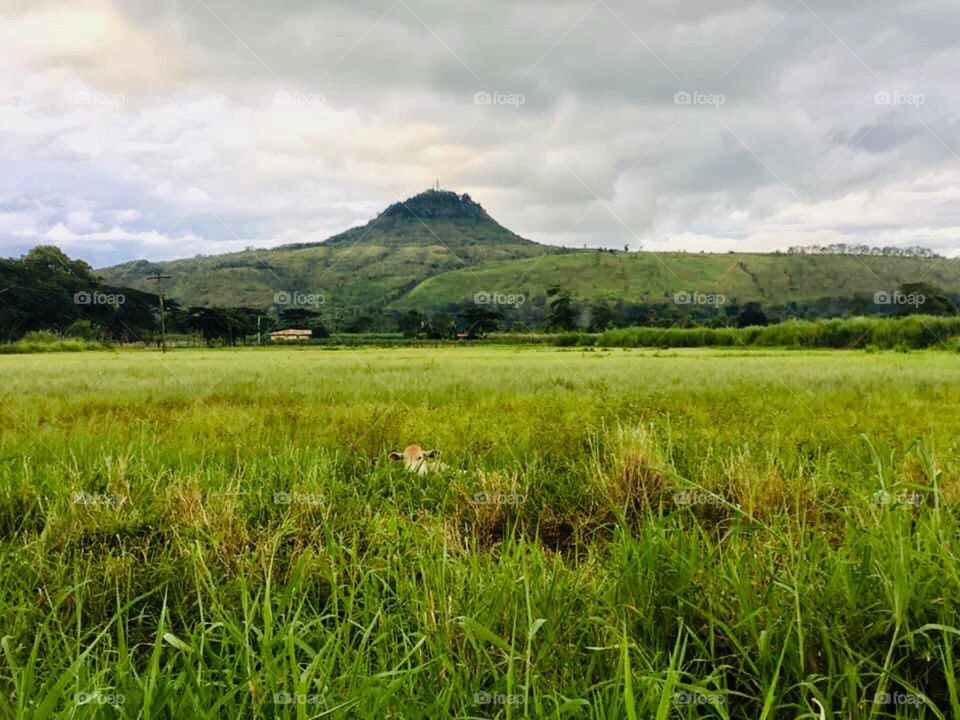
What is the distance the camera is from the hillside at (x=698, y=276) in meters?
128

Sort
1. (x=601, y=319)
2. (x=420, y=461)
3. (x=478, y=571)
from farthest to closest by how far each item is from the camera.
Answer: (x=601, y=319) → (x=420, y=461) → (x=478, y=571)

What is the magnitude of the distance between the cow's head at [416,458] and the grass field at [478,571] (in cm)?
14

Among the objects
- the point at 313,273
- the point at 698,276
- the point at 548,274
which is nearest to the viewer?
the point at 313,273

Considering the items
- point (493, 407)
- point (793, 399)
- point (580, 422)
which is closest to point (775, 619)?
point (580, 422)

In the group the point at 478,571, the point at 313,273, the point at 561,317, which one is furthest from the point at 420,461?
the point at 313,273

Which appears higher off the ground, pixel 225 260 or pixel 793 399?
pixel 225 260

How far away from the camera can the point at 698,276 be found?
15812 cm

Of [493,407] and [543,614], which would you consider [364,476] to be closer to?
[543,614]

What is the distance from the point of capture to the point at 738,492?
11.4ft

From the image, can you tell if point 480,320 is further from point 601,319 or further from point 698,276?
point 698,276

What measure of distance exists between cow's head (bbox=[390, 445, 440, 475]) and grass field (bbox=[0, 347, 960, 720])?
0.14 meters

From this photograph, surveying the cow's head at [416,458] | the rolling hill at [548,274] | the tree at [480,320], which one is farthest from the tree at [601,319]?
the rolling hill at [548,274]

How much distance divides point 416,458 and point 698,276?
166 meters

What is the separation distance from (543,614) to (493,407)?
202 inches
